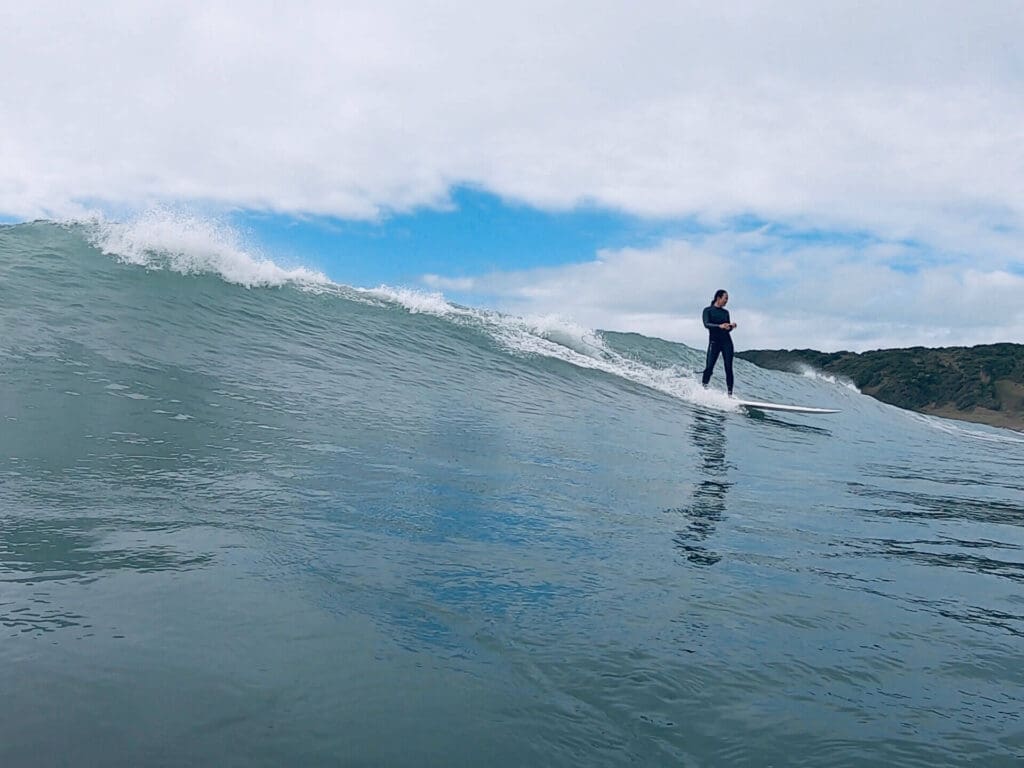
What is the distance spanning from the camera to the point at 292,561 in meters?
4.38

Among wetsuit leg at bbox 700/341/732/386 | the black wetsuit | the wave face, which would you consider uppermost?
the black wetsuit

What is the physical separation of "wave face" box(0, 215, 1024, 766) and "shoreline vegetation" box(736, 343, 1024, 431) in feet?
83.6

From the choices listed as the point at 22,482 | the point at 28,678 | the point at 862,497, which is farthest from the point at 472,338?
the point at 28,678

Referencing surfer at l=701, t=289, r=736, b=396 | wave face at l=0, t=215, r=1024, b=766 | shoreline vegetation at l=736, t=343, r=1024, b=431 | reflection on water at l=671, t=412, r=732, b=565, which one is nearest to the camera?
wave face at l=0, t=215, r=1024, b=766

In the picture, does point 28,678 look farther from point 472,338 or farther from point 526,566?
point 472,338

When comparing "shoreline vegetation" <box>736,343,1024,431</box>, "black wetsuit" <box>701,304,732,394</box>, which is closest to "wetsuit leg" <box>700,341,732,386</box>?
"black wetsuit" <box>701,304,732,394</box>

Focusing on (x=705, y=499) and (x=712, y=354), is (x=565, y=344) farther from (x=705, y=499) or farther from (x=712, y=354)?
(x=705, y=499)

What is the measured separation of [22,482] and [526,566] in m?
3.62

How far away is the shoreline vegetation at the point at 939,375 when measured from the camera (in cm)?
3372

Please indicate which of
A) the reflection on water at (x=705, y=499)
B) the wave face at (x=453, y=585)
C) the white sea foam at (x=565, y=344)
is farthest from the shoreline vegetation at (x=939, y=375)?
the wave face at (x=453, y=585)

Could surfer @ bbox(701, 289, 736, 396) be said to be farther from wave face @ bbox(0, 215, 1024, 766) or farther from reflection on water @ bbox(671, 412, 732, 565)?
wave face @ bbox(0, 215, 1024, 766)

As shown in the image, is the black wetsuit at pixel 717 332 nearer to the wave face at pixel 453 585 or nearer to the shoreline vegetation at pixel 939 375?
the wave face at pixel 453 585

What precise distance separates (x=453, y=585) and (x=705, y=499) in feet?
11.1

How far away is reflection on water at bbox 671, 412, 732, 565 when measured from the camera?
5.19 metres
